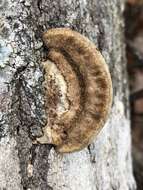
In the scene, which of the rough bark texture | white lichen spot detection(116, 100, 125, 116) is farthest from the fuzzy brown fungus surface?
white lichen spot detection(116, 100, 125, 116)

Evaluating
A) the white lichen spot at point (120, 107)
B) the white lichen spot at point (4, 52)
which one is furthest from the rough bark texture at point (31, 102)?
the white lichen spot at point (120, 107)

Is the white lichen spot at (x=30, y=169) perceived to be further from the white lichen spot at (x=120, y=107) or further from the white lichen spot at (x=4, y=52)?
the white lichen spot at (x=120, y=107)

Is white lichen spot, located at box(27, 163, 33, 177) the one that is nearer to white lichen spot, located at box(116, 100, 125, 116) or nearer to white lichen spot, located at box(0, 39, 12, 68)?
white lichen spot, located at box(0, 39, 12, 68)

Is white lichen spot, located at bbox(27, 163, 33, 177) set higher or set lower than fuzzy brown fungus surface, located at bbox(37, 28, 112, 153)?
lower

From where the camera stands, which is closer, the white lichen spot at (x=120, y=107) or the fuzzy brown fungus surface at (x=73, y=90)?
the fuzzy brown fungus surface at (x=73, y=90)

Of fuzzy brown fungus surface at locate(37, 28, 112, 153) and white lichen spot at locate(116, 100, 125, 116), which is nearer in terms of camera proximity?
fuzzy brown fungus surface at locate(37, 28, 112, 153)

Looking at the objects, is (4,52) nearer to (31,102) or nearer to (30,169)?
(31,102)

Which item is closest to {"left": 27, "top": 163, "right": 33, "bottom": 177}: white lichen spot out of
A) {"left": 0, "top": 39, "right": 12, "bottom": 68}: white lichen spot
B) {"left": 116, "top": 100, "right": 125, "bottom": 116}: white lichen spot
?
{"left": 0, "top": 39, "right": 12, "bottom": 68}: white lichen spot

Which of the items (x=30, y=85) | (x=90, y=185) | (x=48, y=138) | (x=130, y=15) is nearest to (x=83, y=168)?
(x=90, y=185)

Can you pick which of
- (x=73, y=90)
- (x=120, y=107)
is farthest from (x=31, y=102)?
(x=120, y=107)

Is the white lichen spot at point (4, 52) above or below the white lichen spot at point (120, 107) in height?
above
